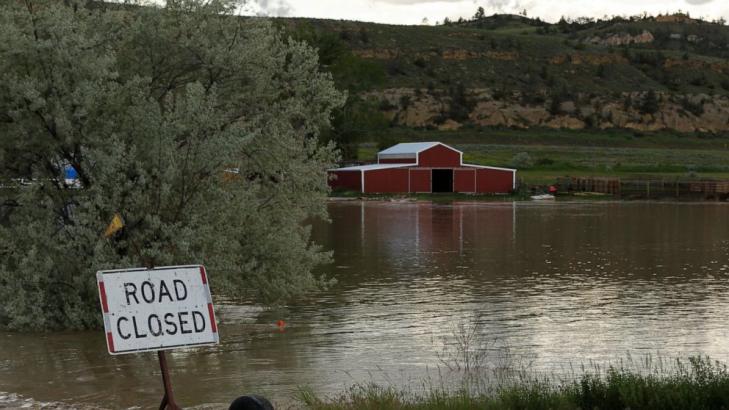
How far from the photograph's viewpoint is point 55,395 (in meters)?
15.5

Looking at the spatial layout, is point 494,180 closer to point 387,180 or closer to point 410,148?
point 410,148

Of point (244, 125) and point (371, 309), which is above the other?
point (244, 125)

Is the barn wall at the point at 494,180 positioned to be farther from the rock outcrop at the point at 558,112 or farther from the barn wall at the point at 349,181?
the rock outcrop at the point at 558,112

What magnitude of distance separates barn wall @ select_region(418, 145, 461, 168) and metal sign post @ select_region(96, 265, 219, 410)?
237 feet

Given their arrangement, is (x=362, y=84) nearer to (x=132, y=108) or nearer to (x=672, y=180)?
(x=672, y=180)

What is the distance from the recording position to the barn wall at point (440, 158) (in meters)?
82.9

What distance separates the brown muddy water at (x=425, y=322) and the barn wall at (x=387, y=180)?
3742 cm

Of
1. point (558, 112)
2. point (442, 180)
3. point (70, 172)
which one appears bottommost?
point (442, 180)

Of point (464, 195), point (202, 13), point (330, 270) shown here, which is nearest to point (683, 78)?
point (464, 195)

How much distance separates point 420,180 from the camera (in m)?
83.4

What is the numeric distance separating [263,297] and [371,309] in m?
2.83

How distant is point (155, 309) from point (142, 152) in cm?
996

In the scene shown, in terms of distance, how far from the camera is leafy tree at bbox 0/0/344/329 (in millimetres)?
19625

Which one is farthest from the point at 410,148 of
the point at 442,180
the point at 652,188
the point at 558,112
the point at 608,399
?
the point at 608,399
